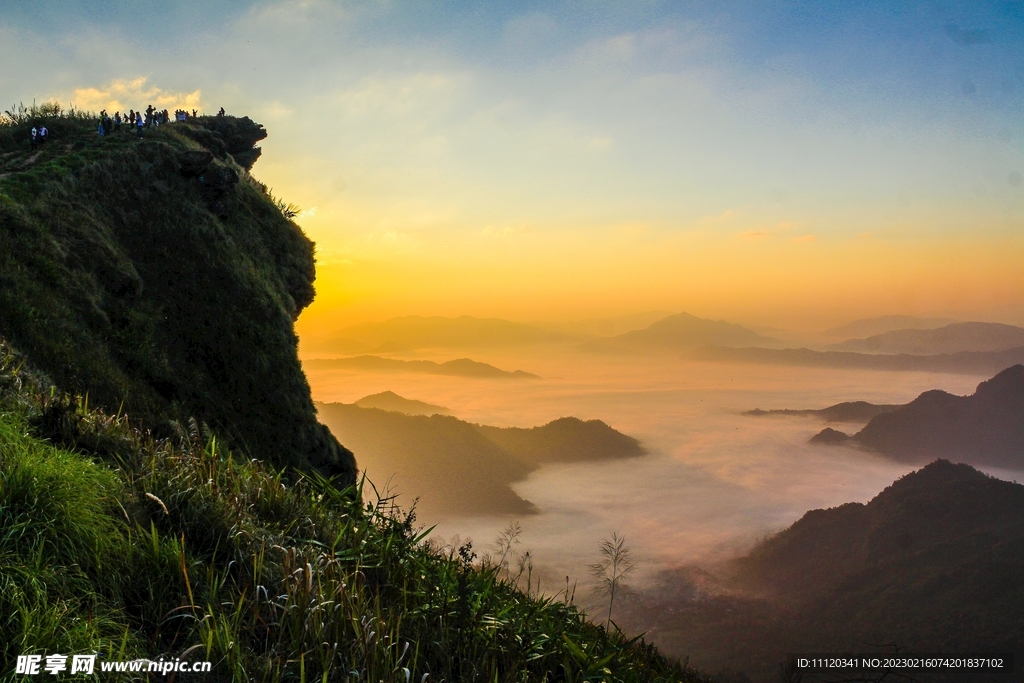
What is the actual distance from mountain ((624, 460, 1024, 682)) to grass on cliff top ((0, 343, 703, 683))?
96333mm

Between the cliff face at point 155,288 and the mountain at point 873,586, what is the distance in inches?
3487

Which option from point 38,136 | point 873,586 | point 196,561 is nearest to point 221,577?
point 196,561

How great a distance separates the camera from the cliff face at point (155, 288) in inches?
570

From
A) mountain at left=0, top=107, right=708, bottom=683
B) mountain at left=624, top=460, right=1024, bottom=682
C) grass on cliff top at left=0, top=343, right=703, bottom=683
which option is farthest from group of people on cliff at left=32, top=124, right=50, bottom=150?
mountain at left=624, top=460, right=1024, bottom=682

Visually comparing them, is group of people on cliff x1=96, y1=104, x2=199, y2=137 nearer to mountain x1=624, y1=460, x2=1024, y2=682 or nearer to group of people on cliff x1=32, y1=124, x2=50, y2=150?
group of people on cliff x1=32, y1=124, x2=50, y2=150

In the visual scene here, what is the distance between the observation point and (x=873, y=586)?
11681 cm

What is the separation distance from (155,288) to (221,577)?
17.5 meters

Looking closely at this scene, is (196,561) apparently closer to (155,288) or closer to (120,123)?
(155,288)

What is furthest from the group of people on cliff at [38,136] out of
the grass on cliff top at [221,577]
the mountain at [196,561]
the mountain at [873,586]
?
Result: the mountain at [873,586]

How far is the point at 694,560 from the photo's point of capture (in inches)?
6334

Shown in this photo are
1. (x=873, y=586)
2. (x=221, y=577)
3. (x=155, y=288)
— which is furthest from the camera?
(x=873, y=586)

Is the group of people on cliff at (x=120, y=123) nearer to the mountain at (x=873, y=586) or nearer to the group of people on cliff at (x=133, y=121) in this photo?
the group of people on cliff at (x=133, y=121)

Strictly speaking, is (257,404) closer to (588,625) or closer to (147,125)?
(588,625)

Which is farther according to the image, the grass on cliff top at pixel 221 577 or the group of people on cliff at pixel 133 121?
the group of people on cliff at pixel 133 121
